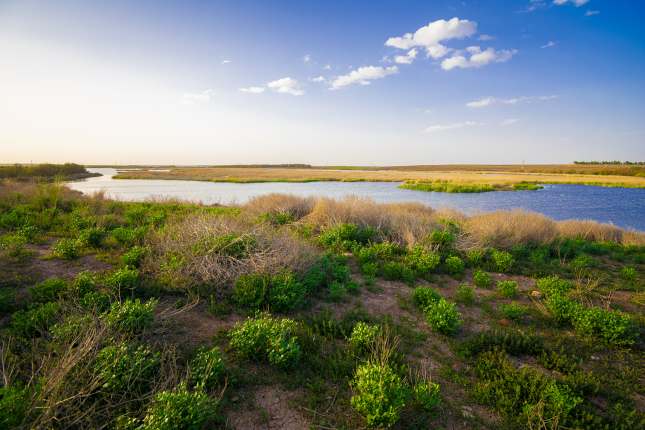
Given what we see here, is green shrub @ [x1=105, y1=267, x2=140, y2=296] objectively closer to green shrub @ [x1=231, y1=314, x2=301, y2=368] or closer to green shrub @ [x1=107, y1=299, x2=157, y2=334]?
green shrub @ [x1=107, y1=299, x2=157, y2=334]

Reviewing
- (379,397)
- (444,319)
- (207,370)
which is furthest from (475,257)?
(207,370)

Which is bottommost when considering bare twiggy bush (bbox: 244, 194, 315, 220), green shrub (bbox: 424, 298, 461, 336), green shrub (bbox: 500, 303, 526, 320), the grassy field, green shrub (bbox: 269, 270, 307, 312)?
green shrub (bbox: 500, 303, 526, 320)

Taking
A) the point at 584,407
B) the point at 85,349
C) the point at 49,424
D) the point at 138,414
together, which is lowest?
the point at 584,407

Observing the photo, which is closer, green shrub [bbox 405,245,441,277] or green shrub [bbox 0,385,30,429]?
green shrub [bbox 0,385,30,429]

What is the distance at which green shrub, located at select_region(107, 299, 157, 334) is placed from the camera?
4027 millimetres

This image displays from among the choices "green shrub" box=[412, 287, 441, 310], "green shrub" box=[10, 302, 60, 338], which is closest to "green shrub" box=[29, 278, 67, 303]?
"green shrub" box=[10, 302, 60, 338]

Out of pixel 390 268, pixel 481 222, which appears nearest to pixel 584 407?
pixel 390 268

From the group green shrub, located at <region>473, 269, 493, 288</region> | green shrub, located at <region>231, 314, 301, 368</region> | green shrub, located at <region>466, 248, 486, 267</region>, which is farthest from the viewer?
green shrub, located at <region>466, 248, 486, 267</region>

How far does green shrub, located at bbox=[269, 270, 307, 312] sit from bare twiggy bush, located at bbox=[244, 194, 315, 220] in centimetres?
747

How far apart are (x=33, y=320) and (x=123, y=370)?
2333 mm

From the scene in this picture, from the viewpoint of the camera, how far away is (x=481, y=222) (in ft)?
38.9

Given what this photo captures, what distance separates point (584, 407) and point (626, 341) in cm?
237

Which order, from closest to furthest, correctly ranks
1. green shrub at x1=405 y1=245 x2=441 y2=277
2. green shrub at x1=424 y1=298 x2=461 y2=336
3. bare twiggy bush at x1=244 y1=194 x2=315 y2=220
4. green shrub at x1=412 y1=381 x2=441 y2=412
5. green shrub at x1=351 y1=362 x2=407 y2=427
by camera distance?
1. green shrub at x1=351 y1=362 x2=407 y2=427
2. green shrub at x1=412 y1=381 x2=441 y2=412
3. green shrub at x1=424 y1=298 x2=461 y2=336
4. green shrub at x1=405 y1=245 x2=441 y2=277
5. bare twiggy bush at x1=244 y1=194 x2=315 y2=220

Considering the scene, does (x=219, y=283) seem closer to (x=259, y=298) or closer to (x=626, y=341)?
(x=259, y=298)
